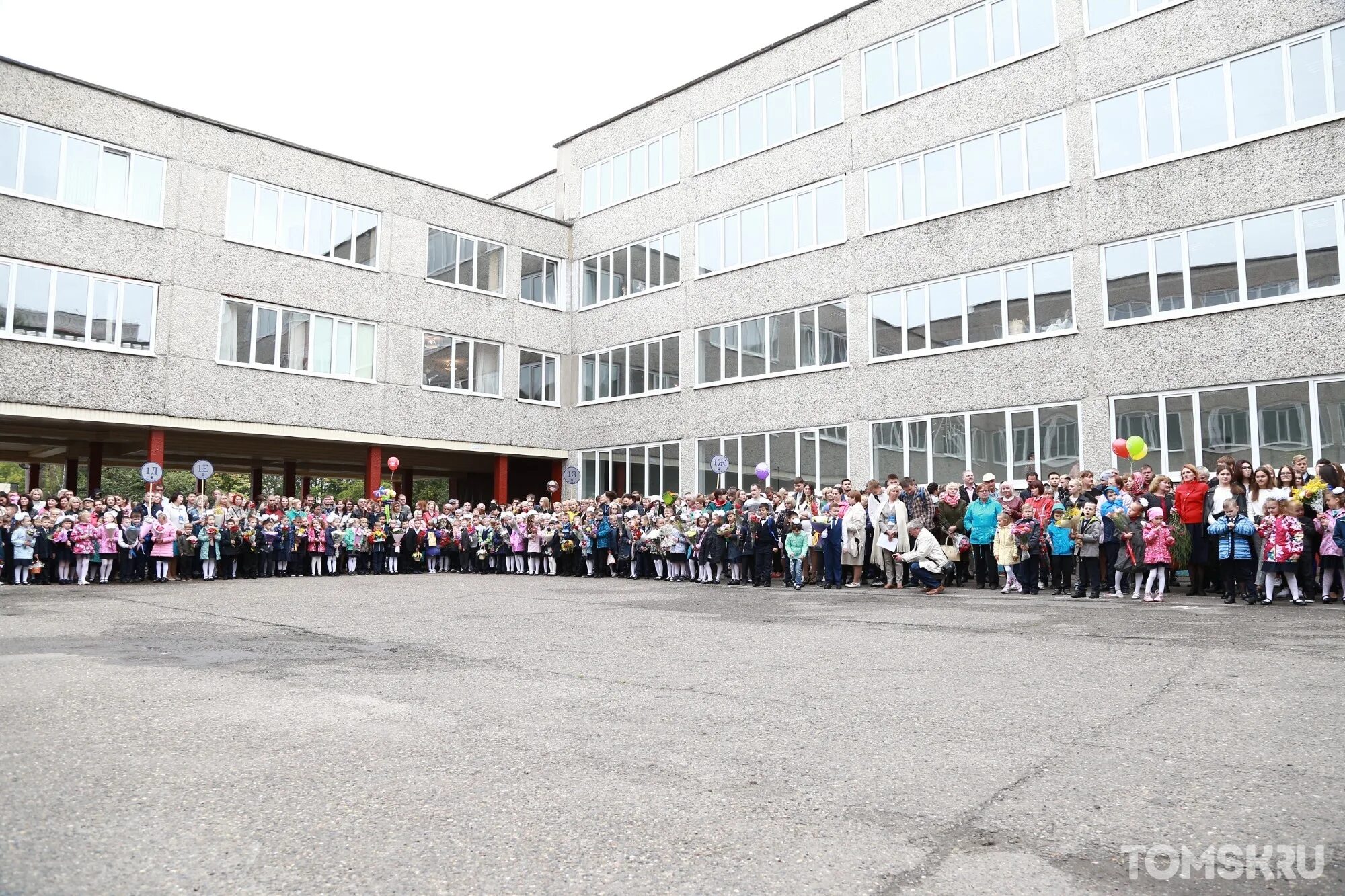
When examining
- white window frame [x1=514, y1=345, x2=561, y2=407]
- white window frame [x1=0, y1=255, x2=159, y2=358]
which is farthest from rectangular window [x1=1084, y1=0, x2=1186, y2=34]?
white window frame [x1=0, y1=255, x2=159, y2=358]

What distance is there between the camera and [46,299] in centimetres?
2306

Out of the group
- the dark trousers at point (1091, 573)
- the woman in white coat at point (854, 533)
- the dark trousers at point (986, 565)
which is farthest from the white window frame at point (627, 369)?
the dark trousers at point (1091, 573)

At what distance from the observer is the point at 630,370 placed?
104 ft

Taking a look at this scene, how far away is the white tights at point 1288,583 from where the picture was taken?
13.5 m

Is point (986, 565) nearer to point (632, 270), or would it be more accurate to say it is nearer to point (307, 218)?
point (632, 270)

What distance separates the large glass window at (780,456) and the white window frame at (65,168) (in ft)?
52.0

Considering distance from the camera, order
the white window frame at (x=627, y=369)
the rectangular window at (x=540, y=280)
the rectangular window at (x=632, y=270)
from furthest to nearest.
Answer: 1. the rectangular window at (x=540, y=280)
2. the rectangular window at (x=632, y=270)
3. the white window frame at (x=627, y=369)

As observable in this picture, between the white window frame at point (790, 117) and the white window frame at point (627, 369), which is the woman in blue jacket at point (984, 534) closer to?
the white window frame at point (790, 117)

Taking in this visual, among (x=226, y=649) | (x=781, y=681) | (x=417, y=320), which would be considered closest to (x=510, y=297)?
(x=417, y=320)

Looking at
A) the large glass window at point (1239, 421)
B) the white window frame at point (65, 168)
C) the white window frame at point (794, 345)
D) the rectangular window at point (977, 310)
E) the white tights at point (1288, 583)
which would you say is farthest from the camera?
the white window frame at point (794, 345)

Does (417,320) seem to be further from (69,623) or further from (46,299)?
(69,623)

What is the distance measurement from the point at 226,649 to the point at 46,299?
18.4m

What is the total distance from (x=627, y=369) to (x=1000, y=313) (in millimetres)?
12813

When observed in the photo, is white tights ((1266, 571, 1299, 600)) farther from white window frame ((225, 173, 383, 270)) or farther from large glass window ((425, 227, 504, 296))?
white window frame ((225, 173, 383, 270))
